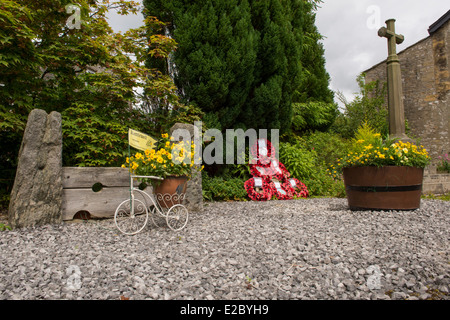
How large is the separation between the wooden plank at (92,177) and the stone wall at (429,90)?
459 inches

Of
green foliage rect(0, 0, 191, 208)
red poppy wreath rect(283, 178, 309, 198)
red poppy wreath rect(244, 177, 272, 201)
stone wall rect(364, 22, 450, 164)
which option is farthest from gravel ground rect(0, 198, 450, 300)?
stone wall rect(364, 22, 450, 164)

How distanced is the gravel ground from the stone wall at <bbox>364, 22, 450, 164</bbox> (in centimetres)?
1023

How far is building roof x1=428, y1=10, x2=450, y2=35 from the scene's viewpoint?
10570 millimetres

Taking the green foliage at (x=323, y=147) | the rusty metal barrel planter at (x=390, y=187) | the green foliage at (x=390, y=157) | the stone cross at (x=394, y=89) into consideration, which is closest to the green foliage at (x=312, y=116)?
the green foliage at (x=323, y=147)

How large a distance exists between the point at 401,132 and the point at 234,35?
3858 millimetres

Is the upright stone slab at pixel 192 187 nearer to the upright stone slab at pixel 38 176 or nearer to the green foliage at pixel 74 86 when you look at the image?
the green foliage at pixel 74 86

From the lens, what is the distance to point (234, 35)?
18.5 feet

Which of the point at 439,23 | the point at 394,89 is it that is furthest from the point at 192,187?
the point at 439,23

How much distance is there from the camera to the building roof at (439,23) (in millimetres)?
10570

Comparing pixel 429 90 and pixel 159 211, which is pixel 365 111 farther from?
pixel 159 211

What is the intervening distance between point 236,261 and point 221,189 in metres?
3.47
